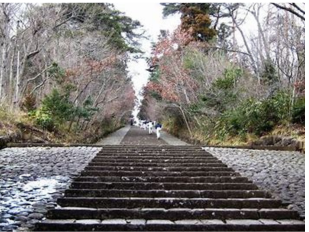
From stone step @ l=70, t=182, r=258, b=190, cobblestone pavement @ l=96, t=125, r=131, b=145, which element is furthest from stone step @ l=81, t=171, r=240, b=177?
cobblestone pavement @ l=96, t=125, r=131, b=145

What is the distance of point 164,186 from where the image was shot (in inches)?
244

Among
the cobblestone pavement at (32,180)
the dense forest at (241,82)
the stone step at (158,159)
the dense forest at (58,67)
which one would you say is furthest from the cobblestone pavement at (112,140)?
the stone step at (158,159)

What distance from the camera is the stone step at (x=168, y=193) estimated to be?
5629mm

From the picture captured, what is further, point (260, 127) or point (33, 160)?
point (260, 127)

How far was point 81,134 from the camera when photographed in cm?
1925

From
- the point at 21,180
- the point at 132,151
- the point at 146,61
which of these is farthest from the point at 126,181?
the point at 146,61

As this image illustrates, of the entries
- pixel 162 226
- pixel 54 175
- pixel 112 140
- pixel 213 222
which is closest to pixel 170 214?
pixel 162 226

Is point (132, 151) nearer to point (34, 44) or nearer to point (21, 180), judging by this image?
point (21, 180)

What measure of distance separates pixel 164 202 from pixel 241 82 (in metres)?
13.1

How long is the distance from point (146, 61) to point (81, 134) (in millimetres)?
9778

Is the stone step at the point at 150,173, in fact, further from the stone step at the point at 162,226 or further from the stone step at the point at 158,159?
the stone step at the point at 162,226

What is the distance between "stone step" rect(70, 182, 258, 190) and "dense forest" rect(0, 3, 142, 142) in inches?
277

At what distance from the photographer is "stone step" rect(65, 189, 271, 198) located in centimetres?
563

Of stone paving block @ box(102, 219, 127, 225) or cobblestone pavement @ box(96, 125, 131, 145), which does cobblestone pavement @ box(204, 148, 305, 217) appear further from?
cobblestone pavement @ box(96, 125, 131, 145)
